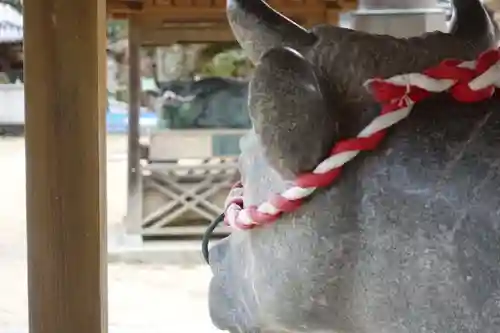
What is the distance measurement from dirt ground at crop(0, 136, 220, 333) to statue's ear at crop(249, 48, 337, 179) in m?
1.23

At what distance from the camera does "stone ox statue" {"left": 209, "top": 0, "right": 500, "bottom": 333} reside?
0.38 metres

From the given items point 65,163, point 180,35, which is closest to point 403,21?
point 65,163

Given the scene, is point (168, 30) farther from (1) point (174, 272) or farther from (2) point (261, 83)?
(2) point (261, 83)

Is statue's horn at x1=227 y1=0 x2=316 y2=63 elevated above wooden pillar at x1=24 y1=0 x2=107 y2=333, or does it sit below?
above

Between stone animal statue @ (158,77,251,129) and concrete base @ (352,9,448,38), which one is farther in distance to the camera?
stone animal statue @ (158,77,251,129)

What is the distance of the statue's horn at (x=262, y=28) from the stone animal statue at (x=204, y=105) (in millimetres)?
1671

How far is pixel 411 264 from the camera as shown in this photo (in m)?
0.40

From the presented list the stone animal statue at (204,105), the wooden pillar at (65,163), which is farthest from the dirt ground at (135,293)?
the wooden pillar at (65,163)

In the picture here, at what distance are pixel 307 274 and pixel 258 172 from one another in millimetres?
67

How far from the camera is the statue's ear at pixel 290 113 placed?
40 centimetres

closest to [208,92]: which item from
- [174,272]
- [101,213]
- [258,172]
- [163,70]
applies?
[163,70]

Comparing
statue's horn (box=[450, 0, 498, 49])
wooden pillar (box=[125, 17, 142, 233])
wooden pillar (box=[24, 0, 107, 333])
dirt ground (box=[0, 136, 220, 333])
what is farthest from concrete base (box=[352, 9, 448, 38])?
wooden pillar (box=[125, 17, 142, 233])

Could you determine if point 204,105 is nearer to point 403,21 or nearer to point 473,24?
point 403,21

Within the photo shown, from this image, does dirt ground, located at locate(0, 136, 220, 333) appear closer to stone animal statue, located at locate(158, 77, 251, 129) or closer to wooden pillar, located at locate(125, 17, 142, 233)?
wooden pillar, located at locate(125, 17, 142, 233)
